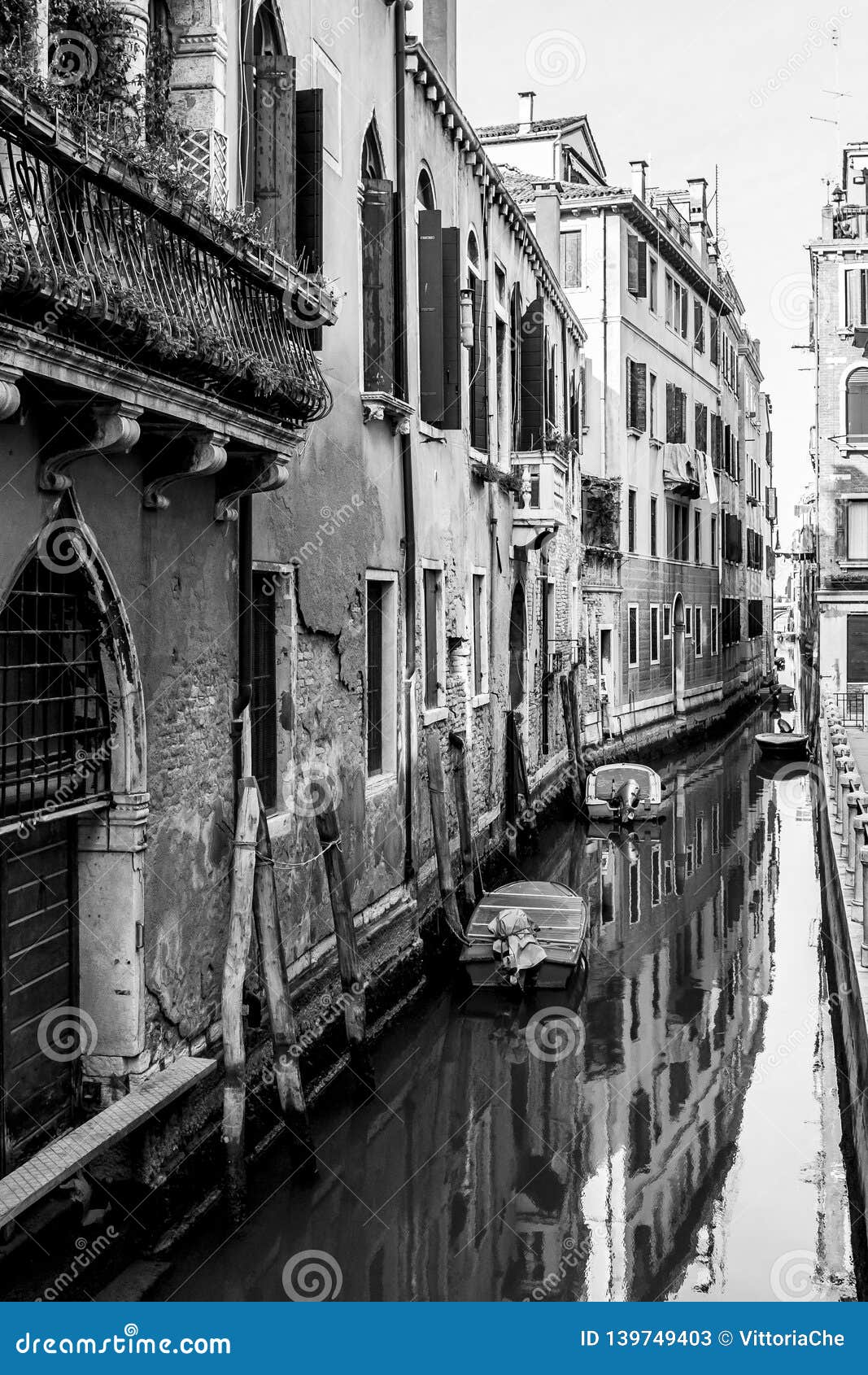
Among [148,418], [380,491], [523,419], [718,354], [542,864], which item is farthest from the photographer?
[718,354]

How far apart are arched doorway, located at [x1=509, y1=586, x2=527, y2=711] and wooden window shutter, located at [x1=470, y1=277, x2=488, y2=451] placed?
10.0ft

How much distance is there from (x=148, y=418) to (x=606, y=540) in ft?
60.2

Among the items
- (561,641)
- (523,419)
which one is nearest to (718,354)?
(561,641)

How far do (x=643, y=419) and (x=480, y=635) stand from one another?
1307 centimetres

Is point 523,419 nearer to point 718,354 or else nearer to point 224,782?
point 224,782

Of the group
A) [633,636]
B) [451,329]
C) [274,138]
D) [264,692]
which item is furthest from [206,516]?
[633,636]

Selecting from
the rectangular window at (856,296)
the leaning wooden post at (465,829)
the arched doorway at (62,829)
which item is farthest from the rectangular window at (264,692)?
the rectangular window at (856,296)

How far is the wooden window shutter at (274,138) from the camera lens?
6684 mm

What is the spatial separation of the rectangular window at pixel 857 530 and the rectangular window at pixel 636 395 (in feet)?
19.3

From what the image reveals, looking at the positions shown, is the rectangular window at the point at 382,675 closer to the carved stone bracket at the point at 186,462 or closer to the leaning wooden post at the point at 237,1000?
the leaning wooden post at the point at 237,1000

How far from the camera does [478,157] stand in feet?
40.5

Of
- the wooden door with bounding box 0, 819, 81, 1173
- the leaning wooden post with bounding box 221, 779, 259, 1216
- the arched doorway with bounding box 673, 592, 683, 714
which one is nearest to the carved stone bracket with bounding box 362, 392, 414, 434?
the leaning wooden post with bounding box 221, 779, 259, 1216

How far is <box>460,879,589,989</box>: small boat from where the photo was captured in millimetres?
9789

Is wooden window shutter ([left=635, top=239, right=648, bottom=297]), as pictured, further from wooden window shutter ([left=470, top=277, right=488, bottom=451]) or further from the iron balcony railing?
the iron balcony railing
